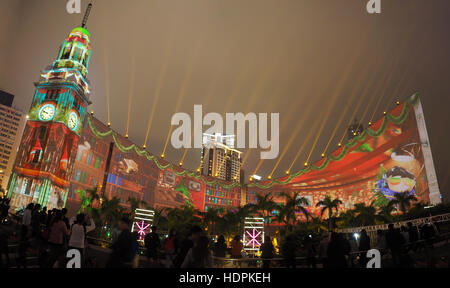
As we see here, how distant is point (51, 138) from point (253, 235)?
1099 inches

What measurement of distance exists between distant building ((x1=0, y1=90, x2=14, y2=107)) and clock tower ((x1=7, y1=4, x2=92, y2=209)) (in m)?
149

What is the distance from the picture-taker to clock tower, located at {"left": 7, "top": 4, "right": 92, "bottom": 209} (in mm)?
33219

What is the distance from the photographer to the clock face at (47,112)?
36062 mm

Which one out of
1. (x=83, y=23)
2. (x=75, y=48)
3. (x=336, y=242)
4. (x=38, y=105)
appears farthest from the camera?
(x=83, y=23)

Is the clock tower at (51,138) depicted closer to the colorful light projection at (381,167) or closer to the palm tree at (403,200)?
the colorful light projection at (381,167)

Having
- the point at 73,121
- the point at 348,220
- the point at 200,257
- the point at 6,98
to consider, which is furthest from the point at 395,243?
the point at 6,98

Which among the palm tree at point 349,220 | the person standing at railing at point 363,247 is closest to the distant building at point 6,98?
the palm tree at point 349,220

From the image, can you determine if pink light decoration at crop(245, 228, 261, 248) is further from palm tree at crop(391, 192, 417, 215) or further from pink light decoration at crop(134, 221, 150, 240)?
palm tree at crop(391, 192, 417, 215)

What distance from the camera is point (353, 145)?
45.4 m

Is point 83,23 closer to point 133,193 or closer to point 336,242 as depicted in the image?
point 133,193

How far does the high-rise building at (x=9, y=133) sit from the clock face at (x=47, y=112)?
12534 centimetres

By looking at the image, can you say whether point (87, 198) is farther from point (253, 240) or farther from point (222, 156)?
point (222, 156)
